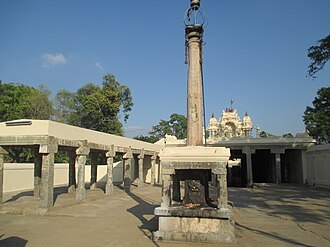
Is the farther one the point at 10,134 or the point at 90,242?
the point at 10,134

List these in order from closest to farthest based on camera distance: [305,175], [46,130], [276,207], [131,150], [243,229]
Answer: [243,229] → [46,130] → [276,207] → [131,150] → [305,175]

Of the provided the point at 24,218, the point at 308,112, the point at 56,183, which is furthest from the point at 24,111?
the point at 308,112

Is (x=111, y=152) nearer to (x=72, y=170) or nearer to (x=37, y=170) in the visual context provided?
(x=72, y=170)

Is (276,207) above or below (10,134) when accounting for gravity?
below

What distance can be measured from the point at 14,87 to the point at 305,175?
25.6 metres

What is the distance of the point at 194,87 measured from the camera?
24.9ft

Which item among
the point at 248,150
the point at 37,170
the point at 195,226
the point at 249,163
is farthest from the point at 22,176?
the point at 195,226

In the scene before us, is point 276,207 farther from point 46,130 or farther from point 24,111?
point 24,111

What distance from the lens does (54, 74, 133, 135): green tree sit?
2997 cm

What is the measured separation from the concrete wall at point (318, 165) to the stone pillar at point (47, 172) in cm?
1738

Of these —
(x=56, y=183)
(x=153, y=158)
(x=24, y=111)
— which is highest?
(x=24, y=111)

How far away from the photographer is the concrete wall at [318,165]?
19781 millimetres

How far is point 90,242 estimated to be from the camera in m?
6.54

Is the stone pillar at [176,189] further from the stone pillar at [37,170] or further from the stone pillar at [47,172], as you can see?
the stone pillar at [37,170]
